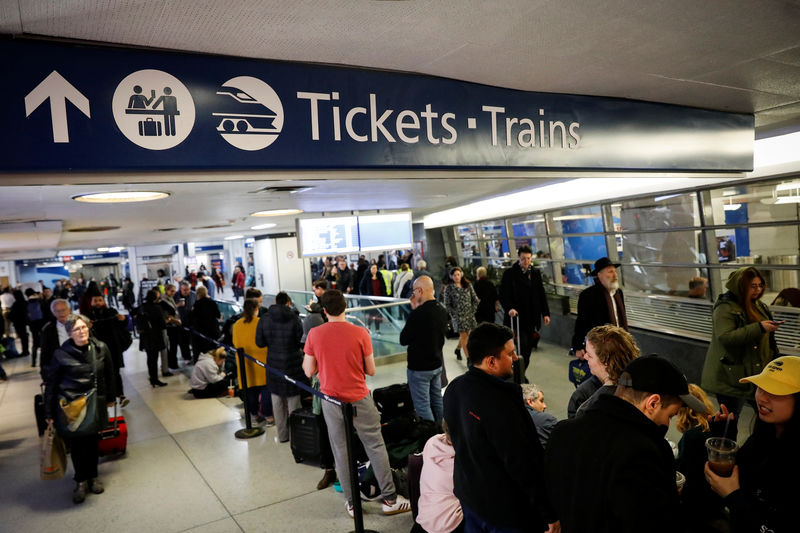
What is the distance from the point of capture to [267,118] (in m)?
2.30

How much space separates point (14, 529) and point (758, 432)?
5.69 meters

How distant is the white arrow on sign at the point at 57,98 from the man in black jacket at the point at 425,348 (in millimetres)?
4030

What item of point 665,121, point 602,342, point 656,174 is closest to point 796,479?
point 602,342

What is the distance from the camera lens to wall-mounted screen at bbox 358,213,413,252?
895cm

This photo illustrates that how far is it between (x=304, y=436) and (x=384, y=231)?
447 cm

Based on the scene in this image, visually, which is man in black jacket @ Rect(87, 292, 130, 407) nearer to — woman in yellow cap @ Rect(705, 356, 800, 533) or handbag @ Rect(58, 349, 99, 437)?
handbag @ Rect(58, 349, 99, 437)

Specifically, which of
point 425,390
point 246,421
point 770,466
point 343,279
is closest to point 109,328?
point 246,421

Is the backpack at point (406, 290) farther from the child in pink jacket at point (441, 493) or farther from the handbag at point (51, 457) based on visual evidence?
the child in pink jacket at point (441, 493)

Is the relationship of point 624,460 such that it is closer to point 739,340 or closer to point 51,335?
point 739,340

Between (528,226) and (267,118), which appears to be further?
(528,226)

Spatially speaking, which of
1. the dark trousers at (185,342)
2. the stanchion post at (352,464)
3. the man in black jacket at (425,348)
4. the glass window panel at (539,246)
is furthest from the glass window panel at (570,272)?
the dark trousers at (185,342)

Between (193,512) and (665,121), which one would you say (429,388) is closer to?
(193,512)

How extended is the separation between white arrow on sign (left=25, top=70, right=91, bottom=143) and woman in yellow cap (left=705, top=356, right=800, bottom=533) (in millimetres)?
2986

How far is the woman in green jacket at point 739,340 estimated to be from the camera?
4.43m
